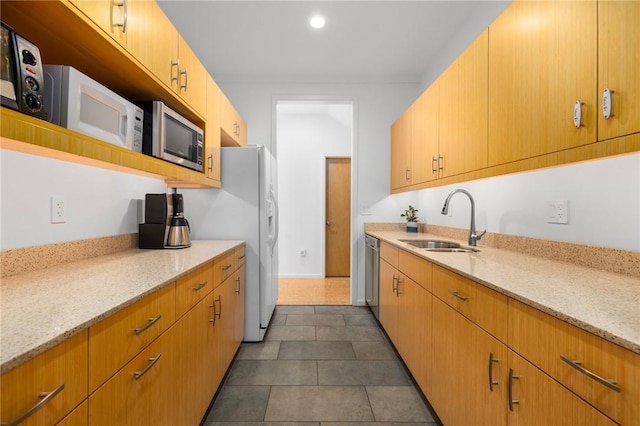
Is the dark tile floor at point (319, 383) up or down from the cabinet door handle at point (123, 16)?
down

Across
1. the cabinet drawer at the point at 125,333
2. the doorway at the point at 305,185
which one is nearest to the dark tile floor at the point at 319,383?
the cabinet drawer at the point at 125,333

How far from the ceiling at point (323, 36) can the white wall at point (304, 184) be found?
4.60ft

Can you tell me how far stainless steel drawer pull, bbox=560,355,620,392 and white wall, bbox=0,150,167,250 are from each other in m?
1.88

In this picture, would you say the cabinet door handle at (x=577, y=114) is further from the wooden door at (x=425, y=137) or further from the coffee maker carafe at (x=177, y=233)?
the coffee maker carafe at (x=177, y=233)

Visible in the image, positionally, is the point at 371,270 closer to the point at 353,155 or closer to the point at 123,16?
the point at 353,155

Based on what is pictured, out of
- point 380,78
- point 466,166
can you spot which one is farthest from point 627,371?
Answer: point 380,78

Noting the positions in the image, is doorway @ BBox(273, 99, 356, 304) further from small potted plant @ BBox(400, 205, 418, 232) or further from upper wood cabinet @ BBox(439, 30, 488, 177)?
upper wood cabinet @ BBox(439, 30, 488, 177)

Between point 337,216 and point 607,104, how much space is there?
13.9 ft

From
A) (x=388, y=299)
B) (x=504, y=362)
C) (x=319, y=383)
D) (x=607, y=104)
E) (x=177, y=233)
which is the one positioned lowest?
(x=319, y=383)

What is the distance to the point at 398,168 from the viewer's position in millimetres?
3254

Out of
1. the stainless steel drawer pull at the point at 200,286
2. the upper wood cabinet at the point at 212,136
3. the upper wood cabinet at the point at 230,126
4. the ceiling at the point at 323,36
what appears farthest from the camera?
the upper wood cabinet at the point at 230,126

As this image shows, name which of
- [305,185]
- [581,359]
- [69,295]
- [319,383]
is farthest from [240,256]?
[305,185]

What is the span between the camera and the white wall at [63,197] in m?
1.16

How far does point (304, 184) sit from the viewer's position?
16.3 ft
